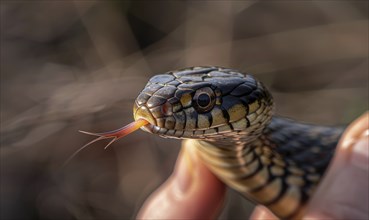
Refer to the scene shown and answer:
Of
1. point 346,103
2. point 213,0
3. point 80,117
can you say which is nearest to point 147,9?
point 213,0

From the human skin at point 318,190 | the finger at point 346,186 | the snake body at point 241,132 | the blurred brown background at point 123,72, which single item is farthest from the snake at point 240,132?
the blurred brown background at point 123,72

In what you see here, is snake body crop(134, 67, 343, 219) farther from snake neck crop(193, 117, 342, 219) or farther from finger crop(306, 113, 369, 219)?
finger crop(306, 113, 369, 219)

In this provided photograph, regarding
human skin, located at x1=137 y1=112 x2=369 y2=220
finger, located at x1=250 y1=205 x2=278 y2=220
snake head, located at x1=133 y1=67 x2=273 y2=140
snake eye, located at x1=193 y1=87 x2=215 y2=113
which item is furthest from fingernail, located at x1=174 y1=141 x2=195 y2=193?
snake eye, located at x1=193 y1=87 x2=215 y2=113

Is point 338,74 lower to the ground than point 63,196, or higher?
higher

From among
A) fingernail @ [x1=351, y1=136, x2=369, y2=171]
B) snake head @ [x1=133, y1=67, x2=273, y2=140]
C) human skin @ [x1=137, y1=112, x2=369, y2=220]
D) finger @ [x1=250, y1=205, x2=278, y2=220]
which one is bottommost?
finger @ [x1=250, y1=205, x2=278, y2=220]

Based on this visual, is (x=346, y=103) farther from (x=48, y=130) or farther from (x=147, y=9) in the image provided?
(x=48, y=130)
